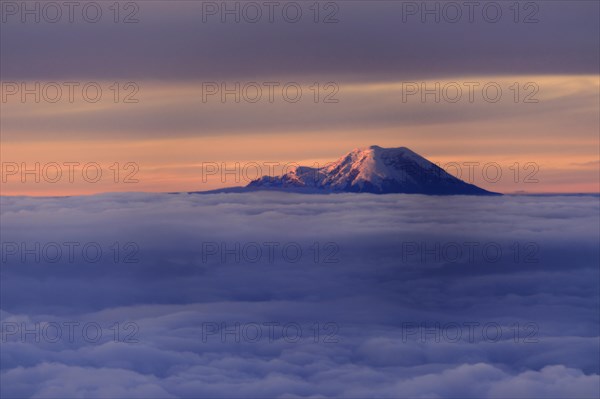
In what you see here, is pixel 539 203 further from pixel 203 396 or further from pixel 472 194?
pixel 203 396

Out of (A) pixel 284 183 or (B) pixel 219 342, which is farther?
(A) pixel 284 183

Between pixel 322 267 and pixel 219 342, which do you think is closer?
pixel 219 342

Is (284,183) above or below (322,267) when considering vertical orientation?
above

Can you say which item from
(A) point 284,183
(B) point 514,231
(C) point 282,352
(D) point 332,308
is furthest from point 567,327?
(A) point 284,183

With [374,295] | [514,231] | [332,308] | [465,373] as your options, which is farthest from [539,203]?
[465,373]

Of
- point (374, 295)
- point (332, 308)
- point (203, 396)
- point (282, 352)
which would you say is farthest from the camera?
point (374, 295)

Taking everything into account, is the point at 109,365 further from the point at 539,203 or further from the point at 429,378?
the point at 539,203

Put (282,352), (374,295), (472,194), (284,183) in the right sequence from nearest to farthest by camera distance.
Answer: (282,352)
(374,295)
(284,183)
(472,194)

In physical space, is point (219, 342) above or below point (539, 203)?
below

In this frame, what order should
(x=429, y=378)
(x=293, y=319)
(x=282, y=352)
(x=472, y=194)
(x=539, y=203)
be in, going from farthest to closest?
(x=472, y=194) → (x=539, y=203) → (x=293, y=319) → (x=282, y=352) → (x=429, y=378)
